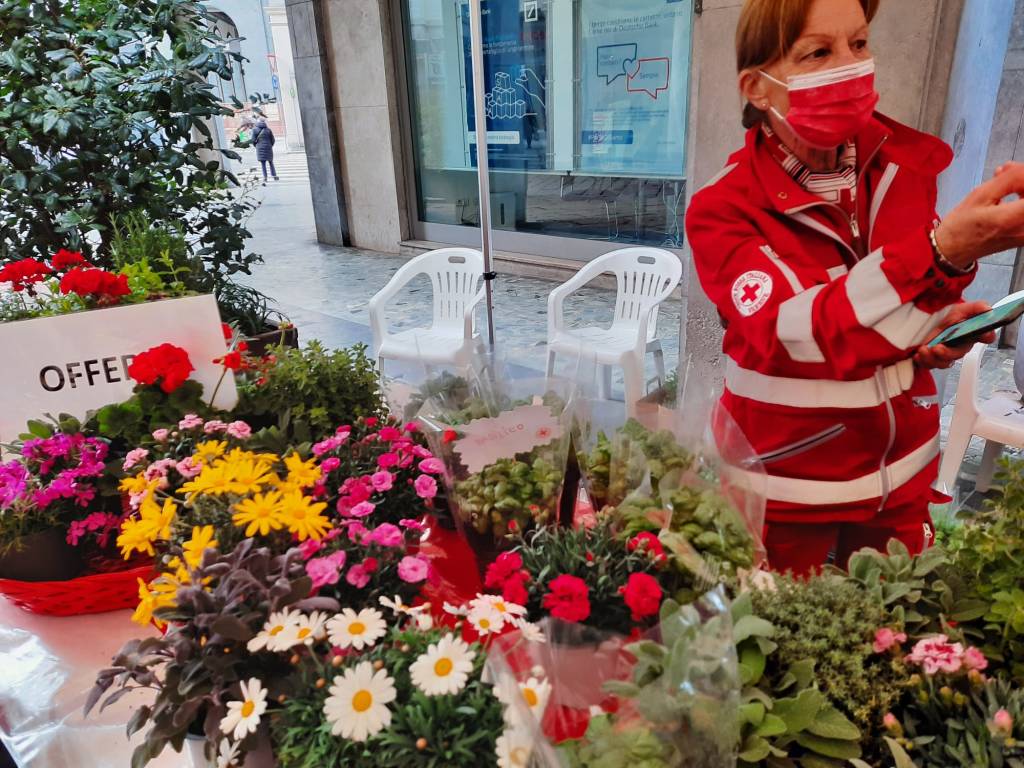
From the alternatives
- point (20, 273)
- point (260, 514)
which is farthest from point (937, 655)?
point (20, 273)

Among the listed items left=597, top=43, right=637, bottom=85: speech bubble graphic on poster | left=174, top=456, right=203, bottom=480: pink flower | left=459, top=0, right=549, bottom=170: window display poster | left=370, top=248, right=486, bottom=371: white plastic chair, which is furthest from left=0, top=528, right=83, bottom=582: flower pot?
left=459, top=0, right=549, bottom=170: window display poster

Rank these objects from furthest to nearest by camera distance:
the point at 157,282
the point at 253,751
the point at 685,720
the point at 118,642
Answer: the point at 157,282 < the point at 118,642 < the point at 253,751 < the point at 685,720

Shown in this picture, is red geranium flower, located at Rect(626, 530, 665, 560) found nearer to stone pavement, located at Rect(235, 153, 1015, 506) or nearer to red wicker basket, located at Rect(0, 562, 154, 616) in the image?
red wicker basket, located at Rect(0, 562, 154, 616)

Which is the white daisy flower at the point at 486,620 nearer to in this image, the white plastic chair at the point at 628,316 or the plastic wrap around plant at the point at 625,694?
the plastic wrap around plant at the point at 625,694

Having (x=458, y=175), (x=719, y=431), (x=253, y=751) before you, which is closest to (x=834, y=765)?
(x=719, y=431)

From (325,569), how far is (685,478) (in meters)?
0.50

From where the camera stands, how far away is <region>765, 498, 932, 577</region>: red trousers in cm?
128

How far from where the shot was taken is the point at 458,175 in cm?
737

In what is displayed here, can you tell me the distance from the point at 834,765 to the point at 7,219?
3281mm

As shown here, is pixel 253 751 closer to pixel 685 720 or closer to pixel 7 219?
pixel 685 720

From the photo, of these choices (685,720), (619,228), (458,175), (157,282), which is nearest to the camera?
(685,720)

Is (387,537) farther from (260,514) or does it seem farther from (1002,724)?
(1002,724)

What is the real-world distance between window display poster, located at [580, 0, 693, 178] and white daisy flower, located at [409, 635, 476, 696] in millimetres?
5556

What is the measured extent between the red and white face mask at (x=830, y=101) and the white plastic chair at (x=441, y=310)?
2.10 m
